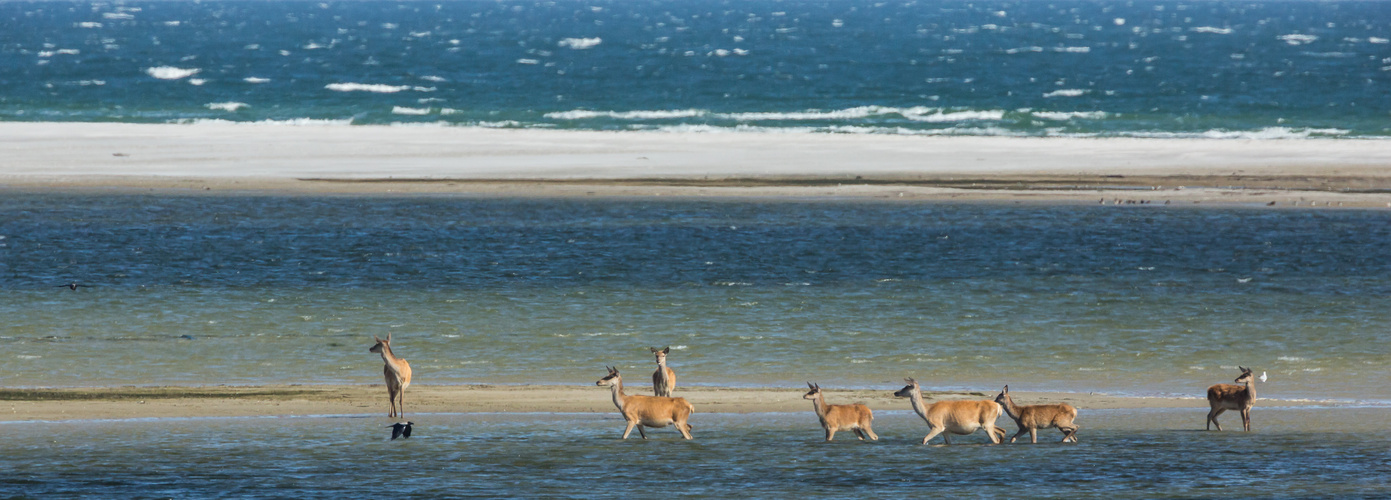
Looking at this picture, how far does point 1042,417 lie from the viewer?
12.0 m

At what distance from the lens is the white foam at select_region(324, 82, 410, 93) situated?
6669 cm

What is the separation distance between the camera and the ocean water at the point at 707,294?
15625mm

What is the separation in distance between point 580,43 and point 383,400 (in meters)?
84.9

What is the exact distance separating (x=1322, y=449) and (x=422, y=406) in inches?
268

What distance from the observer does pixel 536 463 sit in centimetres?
1145

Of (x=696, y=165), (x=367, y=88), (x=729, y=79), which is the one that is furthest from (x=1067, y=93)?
(x=696, y=165)

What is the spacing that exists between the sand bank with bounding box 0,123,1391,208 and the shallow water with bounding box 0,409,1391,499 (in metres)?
17.6

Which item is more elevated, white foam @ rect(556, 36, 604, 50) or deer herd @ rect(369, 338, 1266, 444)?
white foam @ rect(556, 36, 604, 50)

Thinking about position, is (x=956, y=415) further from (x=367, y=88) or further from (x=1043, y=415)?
(x=367, y=88)

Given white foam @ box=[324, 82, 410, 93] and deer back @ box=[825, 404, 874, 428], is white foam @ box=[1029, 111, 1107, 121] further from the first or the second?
deer back @ box=[825, 404, 874, 428]

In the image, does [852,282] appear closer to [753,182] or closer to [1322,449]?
[1322,449]

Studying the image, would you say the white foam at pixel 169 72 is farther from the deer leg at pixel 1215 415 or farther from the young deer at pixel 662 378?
the deer leg at pixel 1215 415

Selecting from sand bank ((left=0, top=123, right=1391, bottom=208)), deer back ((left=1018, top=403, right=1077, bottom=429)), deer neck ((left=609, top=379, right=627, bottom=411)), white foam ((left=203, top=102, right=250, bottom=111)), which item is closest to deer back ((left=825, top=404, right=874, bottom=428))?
deer back ((left=1018, top=403, right=1077, bottom=429))

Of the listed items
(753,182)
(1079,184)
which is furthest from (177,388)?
(1079,184)
